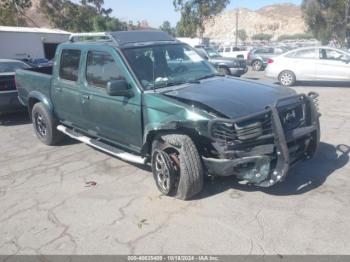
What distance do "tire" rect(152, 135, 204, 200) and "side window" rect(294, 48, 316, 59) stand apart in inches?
450

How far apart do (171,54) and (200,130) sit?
5.97 ft

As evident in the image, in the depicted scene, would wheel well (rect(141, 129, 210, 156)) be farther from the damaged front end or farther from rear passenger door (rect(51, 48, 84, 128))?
rear passenger door (rect(51, 48, 84, 128))

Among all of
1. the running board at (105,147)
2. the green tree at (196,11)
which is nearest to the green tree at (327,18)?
the green tree at (196,11)

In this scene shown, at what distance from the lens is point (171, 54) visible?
5.61 metres

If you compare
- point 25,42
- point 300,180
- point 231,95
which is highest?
point 25,42

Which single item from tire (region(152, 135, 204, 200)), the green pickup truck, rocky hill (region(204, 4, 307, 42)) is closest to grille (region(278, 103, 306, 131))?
the green pickup truck

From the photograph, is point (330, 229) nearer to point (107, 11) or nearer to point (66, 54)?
point (66, 54)

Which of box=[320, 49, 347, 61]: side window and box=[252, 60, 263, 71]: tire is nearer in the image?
box=[320, 49, 347, 61]: side window

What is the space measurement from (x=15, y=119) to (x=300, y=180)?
760 cm

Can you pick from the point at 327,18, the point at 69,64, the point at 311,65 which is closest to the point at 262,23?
the point at 327,18

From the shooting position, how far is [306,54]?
14547mm

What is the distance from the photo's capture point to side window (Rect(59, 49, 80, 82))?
6004 mm

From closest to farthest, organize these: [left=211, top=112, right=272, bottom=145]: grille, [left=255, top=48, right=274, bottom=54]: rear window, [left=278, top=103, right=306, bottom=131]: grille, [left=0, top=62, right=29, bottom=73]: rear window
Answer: [left=211, top=112, right=272, bottom=145]: grille < [left=278, top=103, right=306, bottom=131]: grille < [left=0, top=62, right=29, bottom=73]: rear window < [left=255, top=48, right=274, bottom=54]: rear window

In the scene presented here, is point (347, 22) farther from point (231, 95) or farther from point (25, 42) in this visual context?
point (231, 95)
